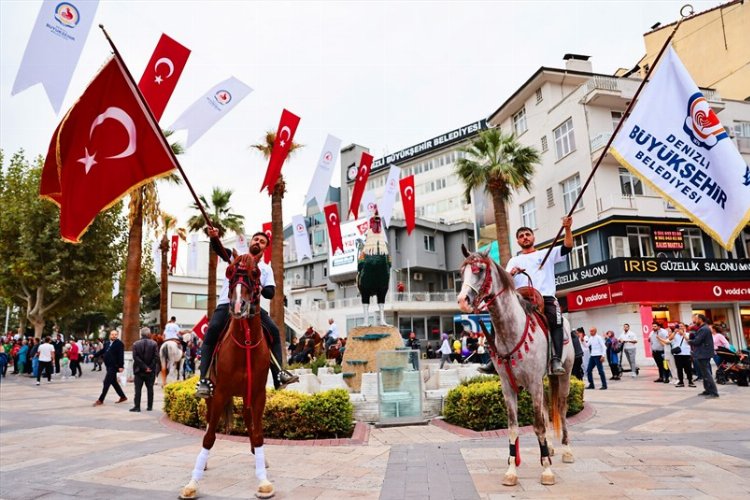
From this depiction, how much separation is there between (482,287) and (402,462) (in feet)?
9.58

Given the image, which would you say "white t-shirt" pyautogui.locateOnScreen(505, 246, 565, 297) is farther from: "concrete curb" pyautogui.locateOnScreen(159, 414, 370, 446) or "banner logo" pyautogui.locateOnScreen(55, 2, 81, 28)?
"banner logo" pyautogui.locateOnScreen(55, 2, 81, 28)

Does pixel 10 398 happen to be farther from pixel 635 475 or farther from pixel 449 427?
pixel 635 475

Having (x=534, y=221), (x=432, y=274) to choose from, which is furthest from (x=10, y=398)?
(x=432, y=274)

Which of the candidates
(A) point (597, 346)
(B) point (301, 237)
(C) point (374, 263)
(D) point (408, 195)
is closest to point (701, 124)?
(C) point (374, 263)

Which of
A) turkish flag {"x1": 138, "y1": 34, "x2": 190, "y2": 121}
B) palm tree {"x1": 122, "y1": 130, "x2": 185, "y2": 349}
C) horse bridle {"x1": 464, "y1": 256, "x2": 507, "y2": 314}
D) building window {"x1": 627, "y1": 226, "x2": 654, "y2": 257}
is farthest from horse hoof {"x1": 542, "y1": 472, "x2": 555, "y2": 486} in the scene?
building window {"x1": 627, "y1": 226, "x2": 654, "y2": 257}

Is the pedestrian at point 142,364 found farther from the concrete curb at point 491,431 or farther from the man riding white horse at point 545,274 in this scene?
the man riding white horse at point 545,274

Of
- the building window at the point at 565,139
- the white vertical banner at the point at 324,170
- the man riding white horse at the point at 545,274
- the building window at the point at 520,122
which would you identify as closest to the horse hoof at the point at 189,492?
the man riding white horse at the point at 545,274

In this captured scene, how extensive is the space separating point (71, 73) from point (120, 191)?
6.28 feet

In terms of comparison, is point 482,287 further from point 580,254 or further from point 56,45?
point 580,254

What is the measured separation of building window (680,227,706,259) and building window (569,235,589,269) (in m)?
5.64

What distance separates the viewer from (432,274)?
48719mm

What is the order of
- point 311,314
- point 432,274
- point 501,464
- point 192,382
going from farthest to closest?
point 432,274
point 311,314
point 192,382
point 501,464

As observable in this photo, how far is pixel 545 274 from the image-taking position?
21.5ft

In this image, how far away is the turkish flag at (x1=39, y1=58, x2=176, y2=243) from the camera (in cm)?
670
